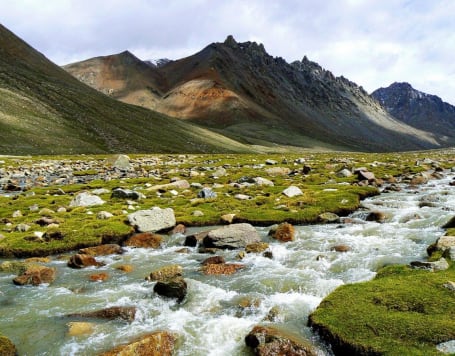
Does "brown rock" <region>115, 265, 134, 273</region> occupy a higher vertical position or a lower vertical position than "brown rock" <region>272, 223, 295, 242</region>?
lower

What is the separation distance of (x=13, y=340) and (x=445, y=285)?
40.6 ft

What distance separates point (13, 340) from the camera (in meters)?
11.0

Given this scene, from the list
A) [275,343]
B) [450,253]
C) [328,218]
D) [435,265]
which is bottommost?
[275,343]

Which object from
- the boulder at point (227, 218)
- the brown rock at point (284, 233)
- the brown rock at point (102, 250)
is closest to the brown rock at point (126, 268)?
the brown rock at point (102, 250)

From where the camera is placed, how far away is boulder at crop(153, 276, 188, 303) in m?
13.5

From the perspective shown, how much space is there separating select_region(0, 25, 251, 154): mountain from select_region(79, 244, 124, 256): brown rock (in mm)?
79954

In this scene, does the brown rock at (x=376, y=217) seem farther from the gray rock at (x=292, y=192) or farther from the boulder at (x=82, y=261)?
the boulder at (x=82, y=261)

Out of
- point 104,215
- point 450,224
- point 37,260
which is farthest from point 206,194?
point 450,224

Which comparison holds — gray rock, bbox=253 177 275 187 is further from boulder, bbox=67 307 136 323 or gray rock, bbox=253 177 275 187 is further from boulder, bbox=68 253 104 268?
boulder, bbox=67 307 136 323

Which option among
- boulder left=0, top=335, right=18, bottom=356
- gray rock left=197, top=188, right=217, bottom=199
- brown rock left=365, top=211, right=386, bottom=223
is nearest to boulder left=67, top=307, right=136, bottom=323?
boulder left=0, top=335, right=18, bottom=356

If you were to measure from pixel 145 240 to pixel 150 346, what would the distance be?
1078cm

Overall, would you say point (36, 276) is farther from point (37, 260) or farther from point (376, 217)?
point (376, 217)

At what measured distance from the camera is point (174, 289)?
1354cm

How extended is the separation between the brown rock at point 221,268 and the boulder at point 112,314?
4289mm
